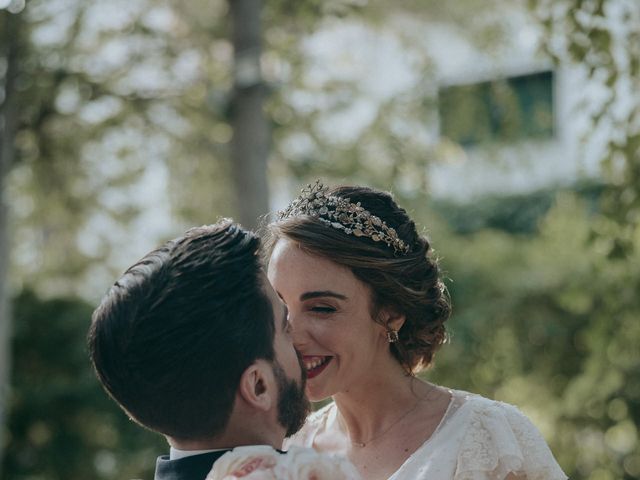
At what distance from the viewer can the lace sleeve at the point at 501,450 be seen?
289cm

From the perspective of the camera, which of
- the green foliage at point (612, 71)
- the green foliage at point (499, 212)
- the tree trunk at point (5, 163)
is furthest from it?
the green foliage at point (499, 212)

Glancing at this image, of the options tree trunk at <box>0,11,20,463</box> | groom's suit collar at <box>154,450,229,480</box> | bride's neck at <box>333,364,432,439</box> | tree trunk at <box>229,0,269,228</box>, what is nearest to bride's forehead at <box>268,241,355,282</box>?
bride's neck at <box>333,364,432,439</box>

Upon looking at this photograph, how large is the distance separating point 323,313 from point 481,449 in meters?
0.60

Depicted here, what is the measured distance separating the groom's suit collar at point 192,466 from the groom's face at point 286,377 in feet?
0.51

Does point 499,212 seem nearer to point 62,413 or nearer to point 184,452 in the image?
point 62,413

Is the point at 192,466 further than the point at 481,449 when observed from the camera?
No

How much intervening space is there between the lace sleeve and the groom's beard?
977mm

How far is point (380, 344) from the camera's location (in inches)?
126

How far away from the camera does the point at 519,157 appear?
27.3 ft

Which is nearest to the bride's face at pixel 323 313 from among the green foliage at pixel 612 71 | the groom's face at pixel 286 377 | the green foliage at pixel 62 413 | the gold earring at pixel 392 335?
the gold earring at pixel 392 335

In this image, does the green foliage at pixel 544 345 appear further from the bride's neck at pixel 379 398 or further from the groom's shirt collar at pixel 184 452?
the groom's shirt collar at pixel 184 452

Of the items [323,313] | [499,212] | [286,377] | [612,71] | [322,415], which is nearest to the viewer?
[286,377]

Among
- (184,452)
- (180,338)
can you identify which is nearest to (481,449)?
(184,452)

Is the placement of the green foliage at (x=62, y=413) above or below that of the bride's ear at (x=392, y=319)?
below
